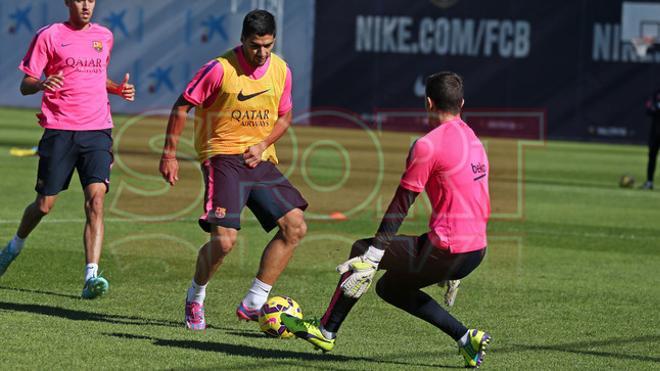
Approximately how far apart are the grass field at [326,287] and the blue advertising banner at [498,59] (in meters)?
17.3

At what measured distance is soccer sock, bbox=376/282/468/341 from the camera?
304 inches

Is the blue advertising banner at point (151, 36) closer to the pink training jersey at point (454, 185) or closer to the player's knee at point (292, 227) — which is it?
the player's knee at point (292, 227)

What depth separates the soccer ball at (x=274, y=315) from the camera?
8352 mm

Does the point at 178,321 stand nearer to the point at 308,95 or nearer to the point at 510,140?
the point at 510,140

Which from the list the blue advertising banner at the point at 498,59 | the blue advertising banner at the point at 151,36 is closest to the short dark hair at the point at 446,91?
the blue advertising banner at the point at 498,59

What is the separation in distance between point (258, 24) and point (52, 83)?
78.3 inches

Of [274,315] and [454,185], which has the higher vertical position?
[454,185]

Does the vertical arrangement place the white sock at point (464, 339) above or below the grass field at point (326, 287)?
above

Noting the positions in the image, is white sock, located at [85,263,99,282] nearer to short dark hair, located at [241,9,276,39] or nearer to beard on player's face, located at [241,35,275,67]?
beard on player's face, located at [241,35,275,67]

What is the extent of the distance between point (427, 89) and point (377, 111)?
1366 inches

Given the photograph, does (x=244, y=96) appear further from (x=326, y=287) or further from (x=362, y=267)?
(x=326, y=287)

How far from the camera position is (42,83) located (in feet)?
32.2

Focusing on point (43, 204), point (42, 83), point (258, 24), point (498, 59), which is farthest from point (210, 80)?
point (498, 59)

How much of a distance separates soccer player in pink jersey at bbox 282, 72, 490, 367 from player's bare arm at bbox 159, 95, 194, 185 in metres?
1.58
